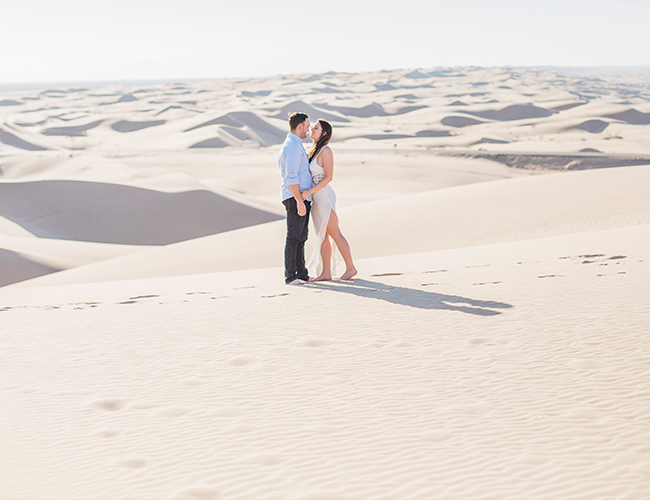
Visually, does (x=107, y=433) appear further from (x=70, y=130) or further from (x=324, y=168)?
(x=70, y=130)

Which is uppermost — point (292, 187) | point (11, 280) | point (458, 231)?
point (292, 187)

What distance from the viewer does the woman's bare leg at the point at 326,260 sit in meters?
7.55

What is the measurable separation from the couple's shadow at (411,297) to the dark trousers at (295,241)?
221 mm

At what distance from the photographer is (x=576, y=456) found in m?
3.22

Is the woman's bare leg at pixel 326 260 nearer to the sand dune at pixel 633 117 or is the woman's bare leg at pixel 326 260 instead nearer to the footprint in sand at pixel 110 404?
the footprint in sand at pixel 110 404

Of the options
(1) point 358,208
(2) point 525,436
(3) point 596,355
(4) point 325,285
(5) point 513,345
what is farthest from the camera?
(1) point 358,208

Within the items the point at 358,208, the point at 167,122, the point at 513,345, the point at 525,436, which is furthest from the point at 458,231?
the point at 167,122

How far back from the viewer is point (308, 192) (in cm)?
686

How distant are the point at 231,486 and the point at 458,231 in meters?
12.0

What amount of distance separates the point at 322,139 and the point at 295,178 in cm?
51

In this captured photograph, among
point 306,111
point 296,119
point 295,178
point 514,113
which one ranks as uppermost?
point 514,113

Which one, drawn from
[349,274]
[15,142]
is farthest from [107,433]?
[15,142]

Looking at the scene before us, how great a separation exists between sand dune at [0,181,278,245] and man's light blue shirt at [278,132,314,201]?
1507 cm

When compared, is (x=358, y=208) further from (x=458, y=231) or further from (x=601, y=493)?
(x=601, y=493)
